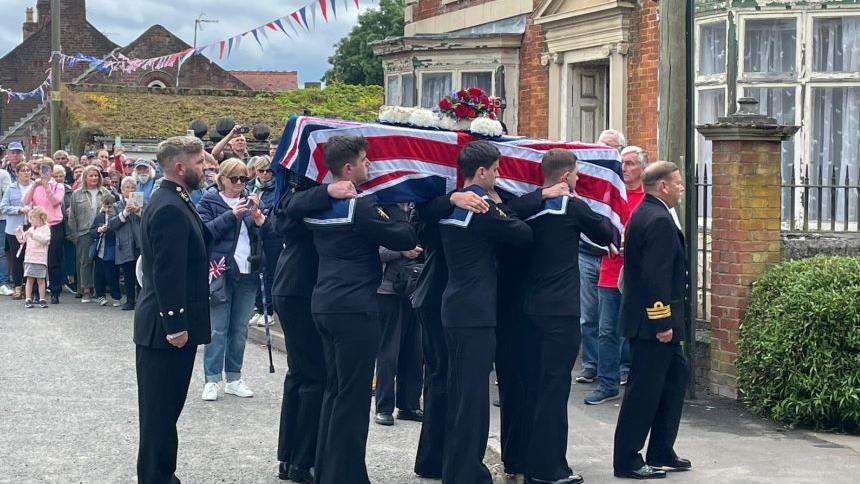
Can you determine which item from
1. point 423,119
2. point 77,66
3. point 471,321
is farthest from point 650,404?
point 77,66

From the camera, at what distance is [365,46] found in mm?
54281

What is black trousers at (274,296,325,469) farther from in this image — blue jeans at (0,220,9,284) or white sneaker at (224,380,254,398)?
blue jeans at (0,220,9,284)

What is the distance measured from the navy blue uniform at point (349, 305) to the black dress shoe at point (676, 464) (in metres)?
1.89

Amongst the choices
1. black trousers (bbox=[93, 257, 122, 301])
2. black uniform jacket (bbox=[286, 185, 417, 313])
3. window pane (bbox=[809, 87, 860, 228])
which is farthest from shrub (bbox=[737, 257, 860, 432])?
black trousers (bbox=[93, 257, 122, 301])

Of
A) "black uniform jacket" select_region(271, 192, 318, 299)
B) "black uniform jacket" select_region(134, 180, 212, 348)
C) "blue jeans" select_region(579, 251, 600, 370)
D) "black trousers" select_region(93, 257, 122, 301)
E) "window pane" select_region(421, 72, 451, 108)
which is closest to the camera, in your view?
"black uniform jacket" select_region(134, 180, 212, 348)

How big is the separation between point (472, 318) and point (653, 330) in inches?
49.5

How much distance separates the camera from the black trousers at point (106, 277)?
17.2 metres

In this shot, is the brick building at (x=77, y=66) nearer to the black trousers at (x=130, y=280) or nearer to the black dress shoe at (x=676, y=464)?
the black trousers at (x=130, y=280)

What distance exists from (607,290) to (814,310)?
1918 mm

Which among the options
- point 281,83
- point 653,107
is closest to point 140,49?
point 281,83

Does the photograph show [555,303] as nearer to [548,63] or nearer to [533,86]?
[548,63]

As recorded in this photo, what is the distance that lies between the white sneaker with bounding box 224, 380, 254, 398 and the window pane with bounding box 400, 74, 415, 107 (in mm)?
9947

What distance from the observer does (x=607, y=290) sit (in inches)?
402

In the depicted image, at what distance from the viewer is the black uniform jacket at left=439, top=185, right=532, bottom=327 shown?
267 inches
